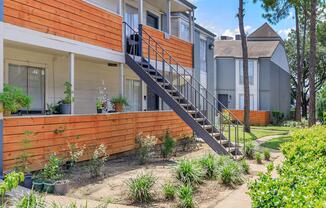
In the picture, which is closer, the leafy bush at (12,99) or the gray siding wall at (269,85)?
the leafy bush at (12,99)

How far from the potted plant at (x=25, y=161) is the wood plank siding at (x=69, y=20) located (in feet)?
8.86

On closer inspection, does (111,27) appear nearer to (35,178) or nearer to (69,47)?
(69,47)

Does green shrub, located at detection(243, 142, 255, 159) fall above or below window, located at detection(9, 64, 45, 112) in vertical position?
below

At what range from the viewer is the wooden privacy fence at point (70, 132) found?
9.19 meters

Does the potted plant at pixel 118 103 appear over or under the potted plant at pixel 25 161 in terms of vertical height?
over

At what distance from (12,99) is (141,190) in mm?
3540

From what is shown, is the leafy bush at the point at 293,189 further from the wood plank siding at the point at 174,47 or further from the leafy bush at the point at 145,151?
the wood plank siding at the point at 174,47

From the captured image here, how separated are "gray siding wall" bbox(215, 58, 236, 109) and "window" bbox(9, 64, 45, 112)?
2845 centimetres

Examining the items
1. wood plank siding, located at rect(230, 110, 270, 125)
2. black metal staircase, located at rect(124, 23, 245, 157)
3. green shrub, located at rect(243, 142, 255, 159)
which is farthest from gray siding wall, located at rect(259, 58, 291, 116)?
green shrub, located at rect(243, 142, 255, 159)

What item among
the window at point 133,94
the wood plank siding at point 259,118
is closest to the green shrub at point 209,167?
the window at point 133,94

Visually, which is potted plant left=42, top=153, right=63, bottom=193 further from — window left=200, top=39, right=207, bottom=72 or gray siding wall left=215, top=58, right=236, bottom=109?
gray siding wall left=215, top=58, right=236, bottom=109

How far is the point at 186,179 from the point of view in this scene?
9383 millimetres

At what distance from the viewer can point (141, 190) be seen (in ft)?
27.0

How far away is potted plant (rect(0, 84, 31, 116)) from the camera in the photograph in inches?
351
